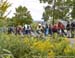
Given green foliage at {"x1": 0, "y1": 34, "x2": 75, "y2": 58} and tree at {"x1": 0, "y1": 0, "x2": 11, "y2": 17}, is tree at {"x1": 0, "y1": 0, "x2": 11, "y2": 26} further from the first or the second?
green foliage at {"x1": 0, "y1": 34, "x2": 75, "y2": 58}

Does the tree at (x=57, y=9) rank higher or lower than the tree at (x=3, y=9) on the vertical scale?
lower

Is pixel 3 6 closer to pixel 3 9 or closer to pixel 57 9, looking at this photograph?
pixel 3 9

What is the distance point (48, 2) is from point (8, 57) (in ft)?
132

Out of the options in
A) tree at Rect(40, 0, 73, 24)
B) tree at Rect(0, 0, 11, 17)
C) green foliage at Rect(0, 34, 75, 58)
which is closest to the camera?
tree at Rect(0, 0, 11, 17)

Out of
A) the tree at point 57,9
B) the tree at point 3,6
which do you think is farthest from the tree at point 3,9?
the tree at point 57,9

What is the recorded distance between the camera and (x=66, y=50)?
457 inches

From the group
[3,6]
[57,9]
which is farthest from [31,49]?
[57,9]

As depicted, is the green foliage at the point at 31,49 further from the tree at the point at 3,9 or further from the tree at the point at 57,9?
the tree at the point at 57,9

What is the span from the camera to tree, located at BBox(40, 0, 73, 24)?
46.6 metres

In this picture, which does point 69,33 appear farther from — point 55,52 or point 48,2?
point 48,2

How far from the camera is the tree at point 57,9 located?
46625mm

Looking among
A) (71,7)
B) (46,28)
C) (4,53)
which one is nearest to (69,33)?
(46,28)

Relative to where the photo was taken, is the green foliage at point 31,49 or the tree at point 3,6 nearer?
the tree at point 3,6

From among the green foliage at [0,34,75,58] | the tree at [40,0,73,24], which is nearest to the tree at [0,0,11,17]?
the green foliage at [0,34,75,58]
